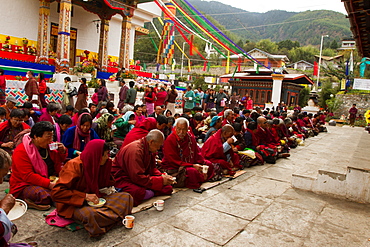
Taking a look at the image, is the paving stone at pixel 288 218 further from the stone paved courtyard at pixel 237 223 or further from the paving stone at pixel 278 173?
the paving stone at pixel 278 173

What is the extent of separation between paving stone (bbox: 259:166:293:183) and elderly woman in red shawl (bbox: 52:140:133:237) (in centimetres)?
352

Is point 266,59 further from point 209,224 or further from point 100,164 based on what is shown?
point 100,164

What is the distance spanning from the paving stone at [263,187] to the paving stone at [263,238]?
1259 millimetres

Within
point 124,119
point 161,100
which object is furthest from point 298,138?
point 124,119

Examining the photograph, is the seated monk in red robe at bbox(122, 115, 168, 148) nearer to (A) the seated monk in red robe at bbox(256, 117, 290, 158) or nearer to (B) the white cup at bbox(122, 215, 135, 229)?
(B) the white cup at bbox(122, 215, 135, 229)

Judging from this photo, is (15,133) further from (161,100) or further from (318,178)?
(161,100)

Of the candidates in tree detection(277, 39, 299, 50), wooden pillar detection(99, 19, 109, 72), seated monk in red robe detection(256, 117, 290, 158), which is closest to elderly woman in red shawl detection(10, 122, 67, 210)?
seated monk in red robe detection(256, 117, 290, 158)

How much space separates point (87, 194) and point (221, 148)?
9.64ft

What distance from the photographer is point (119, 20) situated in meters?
21.0

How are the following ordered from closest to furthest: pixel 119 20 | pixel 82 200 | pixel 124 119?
pixel 82 200 < pixel 124 119 < pixel 119 20

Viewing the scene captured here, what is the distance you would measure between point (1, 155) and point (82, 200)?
1179 millimetres

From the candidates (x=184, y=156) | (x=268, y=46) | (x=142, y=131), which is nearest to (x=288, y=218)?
(x=184, y=156)

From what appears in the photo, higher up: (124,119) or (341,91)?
(341,91)

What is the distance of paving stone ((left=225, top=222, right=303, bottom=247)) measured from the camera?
316 cm
